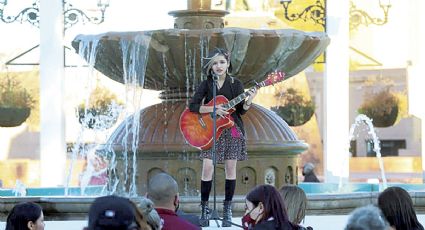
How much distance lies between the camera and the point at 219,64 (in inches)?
344

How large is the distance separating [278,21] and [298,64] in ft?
79.0

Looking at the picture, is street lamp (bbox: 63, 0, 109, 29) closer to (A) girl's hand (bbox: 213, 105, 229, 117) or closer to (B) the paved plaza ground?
(B) the paved plaza ground

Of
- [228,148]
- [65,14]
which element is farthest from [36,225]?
[65,14]

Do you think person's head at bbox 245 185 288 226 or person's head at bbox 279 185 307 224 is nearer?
person's head at bbox 245 185 288 226

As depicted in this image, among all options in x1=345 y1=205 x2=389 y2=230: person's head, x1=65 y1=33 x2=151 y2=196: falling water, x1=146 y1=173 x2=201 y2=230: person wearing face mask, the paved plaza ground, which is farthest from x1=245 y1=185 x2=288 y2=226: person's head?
x1=65 y1=33 x2=151 y2=196: falling water

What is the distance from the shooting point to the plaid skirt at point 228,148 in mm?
9062

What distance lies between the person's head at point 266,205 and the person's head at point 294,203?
28cm

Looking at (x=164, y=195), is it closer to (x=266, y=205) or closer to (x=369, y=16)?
(x=266, y=205)

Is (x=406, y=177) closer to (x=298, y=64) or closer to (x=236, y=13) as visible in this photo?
(x=236, y=13)

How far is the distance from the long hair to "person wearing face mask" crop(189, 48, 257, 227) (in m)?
3.11

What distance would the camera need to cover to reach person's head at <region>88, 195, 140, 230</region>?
12.5 feet

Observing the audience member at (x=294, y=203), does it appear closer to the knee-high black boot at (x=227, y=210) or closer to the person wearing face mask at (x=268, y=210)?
the person wearing face mask at (x=268, y=210)

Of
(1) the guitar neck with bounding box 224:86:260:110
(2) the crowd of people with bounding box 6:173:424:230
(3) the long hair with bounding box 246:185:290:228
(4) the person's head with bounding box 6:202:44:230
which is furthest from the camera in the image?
(1) the guitar neck with bounding box 224:86:260:110

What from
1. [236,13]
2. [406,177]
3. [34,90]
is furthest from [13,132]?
[406,177]
